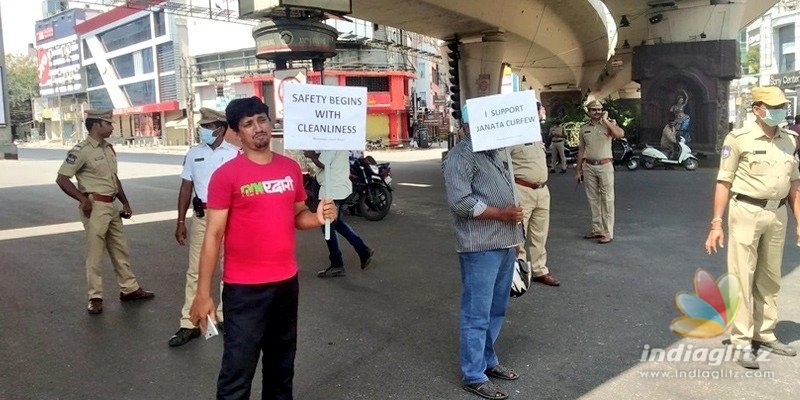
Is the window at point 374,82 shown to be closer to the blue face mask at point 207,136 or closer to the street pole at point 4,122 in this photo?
the street pole at point 4,122

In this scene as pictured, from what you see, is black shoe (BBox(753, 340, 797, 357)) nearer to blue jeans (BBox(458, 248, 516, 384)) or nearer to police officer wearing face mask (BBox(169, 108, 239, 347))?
blue jeans (BBox(458, 248, 516, 384))

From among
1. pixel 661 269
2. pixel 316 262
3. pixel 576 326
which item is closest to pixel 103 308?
pixel 316 262

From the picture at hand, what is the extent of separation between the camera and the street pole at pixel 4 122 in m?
27.4

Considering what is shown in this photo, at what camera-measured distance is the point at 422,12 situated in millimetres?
16859

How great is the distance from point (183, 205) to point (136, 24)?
187 ft

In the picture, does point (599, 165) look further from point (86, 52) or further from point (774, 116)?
point (86, 52)

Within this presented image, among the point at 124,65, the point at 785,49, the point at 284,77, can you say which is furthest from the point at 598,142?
the point at 124,65

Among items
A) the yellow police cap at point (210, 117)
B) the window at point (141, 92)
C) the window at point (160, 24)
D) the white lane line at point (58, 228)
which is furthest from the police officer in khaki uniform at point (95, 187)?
the window at point (141, 92)

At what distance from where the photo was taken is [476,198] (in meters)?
3.73

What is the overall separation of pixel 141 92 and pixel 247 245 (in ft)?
194

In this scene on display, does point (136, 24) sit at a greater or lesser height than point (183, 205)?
greater

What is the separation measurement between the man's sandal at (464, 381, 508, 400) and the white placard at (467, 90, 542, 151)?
1.44 m

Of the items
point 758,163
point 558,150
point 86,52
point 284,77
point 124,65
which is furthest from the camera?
point 86,52

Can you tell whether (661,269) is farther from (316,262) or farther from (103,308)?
(103,308)
